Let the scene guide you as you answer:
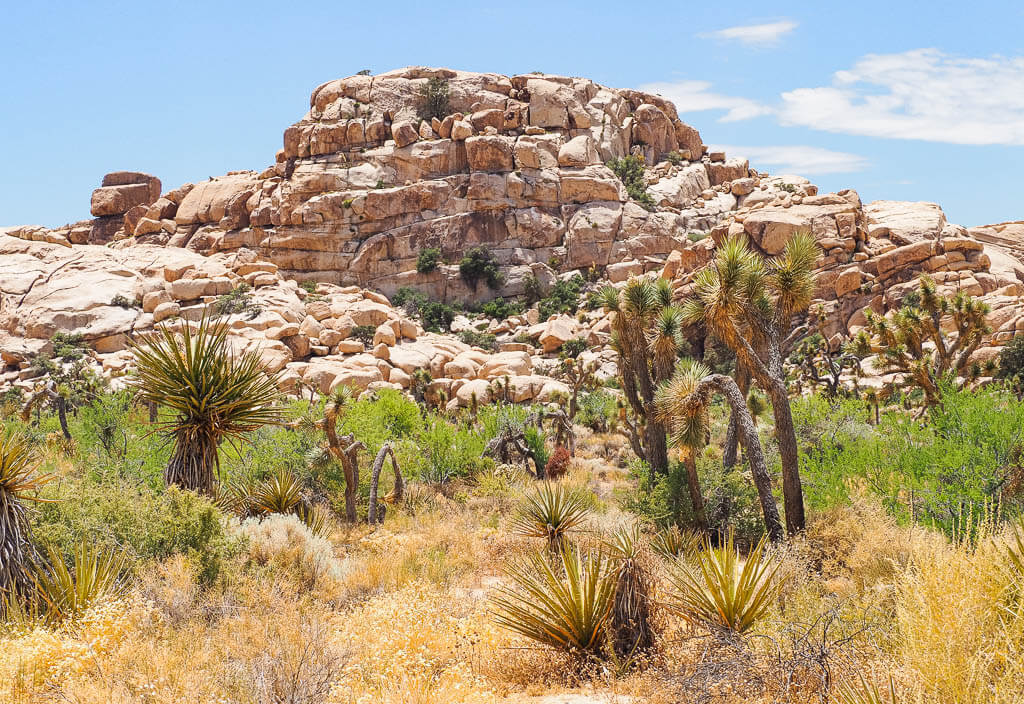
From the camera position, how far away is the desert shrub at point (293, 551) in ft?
33.7

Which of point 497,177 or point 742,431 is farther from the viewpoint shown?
point 497,177

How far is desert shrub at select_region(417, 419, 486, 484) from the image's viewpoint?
19188mm

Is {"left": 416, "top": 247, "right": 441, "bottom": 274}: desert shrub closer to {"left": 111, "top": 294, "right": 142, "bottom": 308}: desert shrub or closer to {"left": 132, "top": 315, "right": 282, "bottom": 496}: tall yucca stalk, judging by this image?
{"left": 111, "top": 294, "right": 142, "bottom": 308}: desert shrub

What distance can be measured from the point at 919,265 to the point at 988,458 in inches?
1526

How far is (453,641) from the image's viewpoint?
7.23m

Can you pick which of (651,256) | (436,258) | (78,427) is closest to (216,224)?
(436,258)

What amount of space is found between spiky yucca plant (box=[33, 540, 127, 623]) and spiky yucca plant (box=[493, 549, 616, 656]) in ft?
16.2

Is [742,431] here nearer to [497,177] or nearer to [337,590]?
[337,590]

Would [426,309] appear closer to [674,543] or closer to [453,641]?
[674,543]

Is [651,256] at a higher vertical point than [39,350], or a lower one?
higher

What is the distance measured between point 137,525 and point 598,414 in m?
25.5

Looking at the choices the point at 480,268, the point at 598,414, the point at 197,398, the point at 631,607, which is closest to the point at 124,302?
the point at 480,268

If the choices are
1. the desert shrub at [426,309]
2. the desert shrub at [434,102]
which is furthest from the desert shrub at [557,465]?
the desert shrub at [434,102]

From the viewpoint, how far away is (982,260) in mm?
42625
